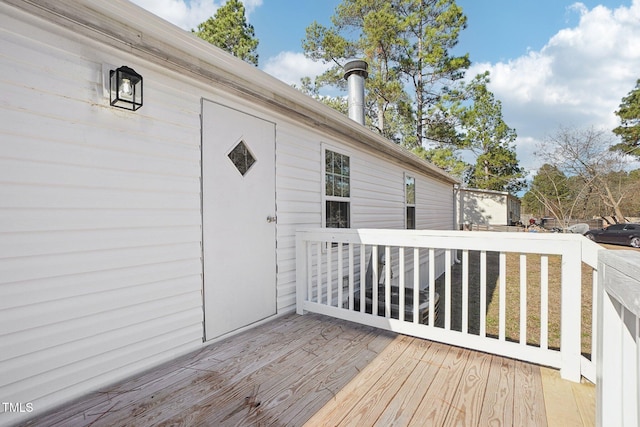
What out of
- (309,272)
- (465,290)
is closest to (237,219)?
(309,272)

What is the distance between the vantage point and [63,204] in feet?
5.63

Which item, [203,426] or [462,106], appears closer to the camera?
[203,426]

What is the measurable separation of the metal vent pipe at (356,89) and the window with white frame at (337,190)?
5.29ft

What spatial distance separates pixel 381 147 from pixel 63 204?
4.42 meters

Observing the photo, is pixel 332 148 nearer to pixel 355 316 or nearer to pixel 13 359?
pixel 355 316

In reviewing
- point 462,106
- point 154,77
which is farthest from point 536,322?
point 462,106

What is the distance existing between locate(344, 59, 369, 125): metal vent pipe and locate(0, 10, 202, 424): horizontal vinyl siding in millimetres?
3902

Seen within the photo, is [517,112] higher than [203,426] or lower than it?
higher

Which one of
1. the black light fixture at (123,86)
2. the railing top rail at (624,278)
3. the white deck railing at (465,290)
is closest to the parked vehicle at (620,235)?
the white deck railing at (465,290)

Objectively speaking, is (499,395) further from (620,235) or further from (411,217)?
(620,235)

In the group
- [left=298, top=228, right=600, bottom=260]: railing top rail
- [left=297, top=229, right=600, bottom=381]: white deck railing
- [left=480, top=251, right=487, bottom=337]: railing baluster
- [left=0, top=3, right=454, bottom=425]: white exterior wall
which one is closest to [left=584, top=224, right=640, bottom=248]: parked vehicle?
[left=297, top=229, right=600, bottom=381]: white deck railing

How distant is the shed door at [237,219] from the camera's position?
8.14ft

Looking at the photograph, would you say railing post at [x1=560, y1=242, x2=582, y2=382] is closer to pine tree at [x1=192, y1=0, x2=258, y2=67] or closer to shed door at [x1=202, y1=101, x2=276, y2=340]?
shed door at [x1=202, y1=101, x2=276, y2=340]

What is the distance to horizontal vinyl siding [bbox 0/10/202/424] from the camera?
157 centimetres
